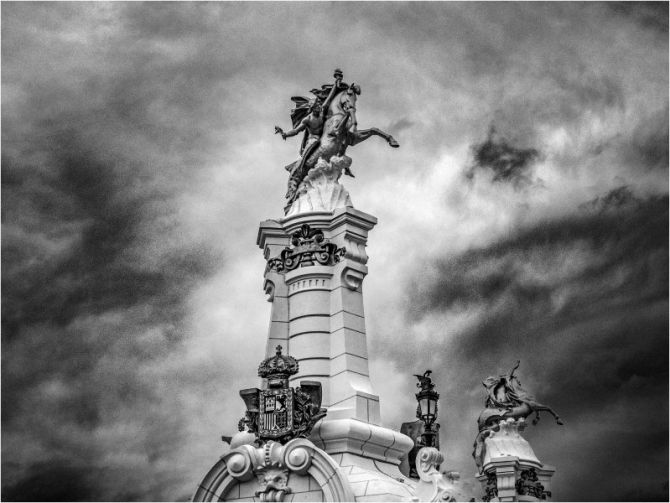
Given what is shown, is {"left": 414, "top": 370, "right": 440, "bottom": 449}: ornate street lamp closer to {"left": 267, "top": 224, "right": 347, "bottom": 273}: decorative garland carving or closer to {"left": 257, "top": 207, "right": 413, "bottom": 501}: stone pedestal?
{"left": 257, "top": 207, "right": 413, "bottom": 501}: stone pedestal

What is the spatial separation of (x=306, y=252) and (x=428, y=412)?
432 centimetres

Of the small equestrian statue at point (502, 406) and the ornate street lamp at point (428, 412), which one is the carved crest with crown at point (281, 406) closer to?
the ornate street lamp at point (428, 412)

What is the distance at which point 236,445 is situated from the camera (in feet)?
63.8

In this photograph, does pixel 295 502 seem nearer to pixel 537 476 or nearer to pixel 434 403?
pixel 434 403

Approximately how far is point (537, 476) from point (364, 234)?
6.86 meters

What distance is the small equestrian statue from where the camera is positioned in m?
23.1

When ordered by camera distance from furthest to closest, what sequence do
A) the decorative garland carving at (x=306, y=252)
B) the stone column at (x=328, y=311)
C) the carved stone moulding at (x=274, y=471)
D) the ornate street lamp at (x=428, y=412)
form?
the decorative garland carving at (x=306, y=252) → the stone column at (x=328, y=311) → the ornate street lamp at (x=428, y=412) → the carved stone moulding at (x=274, y=471)

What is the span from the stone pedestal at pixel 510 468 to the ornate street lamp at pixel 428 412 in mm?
2497

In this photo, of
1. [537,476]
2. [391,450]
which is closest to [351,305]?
[391,450]

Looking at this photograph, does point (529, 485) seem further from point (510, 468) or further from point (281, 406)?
point (281, 406)

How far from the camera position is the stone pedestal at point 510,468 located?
22.1 metres

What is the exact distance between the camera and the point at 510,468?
22.1 meters

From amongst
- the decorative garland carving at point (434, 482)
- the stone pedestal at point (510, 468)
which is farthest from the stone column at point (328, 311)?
the stone pedestal at point (510, 468)

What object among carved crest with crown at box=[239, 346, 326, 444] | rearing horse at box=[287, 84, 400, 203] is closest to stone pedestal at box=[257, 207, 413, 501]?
carved crest with crown at box=[239, 346, 326, 444]
